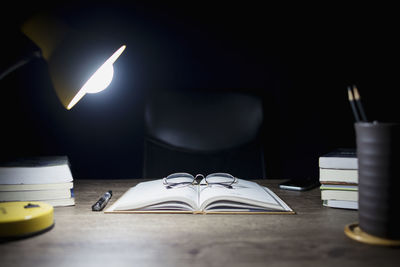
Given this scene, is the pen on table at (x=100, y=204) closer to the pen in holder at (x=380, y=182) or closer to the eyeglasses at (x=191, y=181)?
the eyeglasses at (x=191, y=181)

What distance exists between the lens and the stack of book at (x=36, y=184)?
0.88m

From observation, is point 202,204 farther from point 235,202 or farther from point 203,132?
point 203,132

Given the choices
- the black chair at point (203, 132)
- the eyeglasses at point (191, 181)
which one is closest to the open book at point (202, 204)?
the eyeglasses at point (191, 181)

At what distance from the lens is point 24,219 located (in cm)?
66

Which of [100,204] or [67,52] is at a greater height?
[67,52]

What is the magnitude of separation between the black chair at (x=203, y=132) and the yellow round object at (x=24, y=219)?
0.85m

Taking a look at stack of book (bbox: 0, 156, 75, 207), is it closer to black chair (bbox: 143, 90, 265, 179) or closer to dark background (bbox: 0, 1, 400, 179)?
black chair (bbox: 143, 90, 265, 179)

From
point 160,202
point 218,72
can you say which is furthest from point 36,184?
point 218,72

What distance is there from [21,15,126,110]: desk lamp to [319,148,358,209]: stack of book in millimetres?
560

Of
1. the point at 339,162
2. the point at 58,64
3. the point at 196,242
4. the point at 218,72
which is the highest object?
the point at 218,72

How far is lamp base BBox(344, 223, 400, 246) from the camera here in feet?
1.98

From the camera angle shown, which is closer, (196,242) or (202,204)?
(196,242)

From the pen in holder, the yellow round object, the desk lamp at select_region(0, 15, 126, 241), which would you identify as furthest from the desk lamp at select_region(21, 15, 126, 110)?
the pen in holder

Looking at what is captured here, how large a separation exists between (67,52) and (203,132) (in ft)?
3.08
